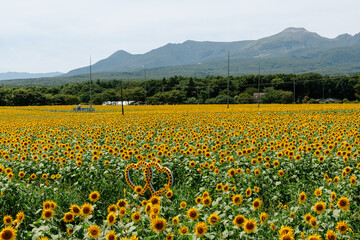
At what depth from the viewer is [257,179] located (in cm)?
588

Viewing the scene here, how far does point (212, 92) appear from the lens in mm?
96438

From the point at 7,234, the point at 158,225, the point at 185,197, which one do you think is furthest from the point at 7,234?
the point at 185,197

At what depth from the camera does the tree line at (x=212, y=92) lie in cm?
8381

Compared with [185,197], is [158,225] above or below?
above

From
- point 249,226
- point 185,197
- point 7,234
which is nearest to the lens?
point 7,234

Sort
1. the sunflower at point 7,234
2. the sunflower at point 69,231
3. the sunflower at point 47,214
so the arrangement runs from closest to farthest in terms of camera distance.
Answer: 1. the sunflower at point 7,234
2. the sunflower at point 69,231
3. the sunflower at point 47,214

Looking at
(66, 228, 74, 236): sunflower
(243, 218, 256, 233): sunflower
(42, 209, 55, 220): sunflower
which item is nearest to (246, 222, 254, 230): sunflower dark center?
(243, 218, 256, 233): sunflower

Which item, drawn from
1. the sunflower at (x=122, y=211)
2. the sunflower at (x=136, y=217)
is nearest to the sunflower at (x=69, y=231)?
the sunflower at (x=122, y=211)

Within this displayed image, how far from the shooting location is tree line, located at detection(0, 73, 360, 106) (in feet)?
275

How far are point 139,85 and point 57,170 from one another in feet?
360

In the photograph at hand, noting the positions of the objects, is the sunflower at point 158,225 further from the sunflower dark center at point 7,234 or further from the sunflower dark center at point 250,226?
the sunflower dark center at point 7,234

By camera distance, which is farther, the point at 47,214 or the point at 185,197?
the point at 185,197

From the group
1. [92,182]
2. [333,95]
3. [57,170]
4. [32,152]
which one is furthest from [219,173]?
[333,95]

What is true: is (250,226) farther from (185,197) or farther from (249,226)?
(185,197)
